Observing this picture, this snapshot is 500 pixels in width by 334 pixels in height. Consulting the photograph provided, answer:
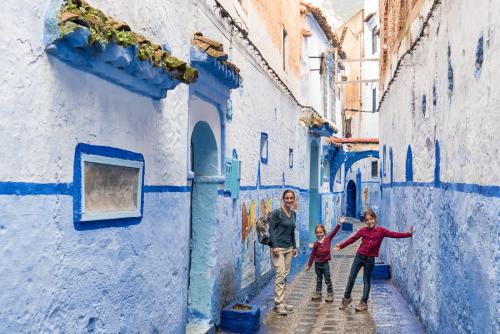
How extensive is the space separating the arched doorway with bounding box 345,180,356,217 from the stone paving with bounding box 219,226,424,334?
23.2 meters

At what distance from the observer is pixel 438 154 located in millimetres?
6121

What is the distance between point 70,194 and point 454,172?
10.8 feet

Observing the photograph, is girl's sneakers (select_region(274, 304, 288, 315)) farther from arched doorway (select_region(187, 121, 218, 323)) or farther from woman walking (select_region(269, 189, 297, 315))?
arched doorway (select_region(187, 121, 218, 323))

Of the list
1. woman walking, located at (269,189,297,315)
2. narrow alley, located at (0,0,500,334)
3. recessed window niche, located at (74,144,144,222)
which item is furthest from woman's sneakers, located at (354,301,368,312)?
recessed window niche, located at (74,144,144,222)

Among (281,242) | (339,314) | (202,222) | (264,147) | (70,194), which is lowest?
(339,314)

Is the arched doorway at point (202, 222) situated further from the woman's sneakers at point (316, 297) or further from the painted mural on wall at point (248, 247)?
the woman's sneakers at point (316, 297)

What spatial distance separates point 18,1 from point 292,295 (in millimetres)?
7362

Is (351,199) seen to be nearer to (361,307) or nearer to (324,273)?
(324,273)

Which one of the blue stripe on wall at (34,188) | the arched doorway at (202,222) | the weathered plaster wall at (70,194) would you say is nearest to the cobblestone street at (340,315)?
the arched doorway at (202,222)

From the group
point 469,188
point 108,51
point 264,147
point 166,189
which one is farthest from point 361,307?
point 108,51

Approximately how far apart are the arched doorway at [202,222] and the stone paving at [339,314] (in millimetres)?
893

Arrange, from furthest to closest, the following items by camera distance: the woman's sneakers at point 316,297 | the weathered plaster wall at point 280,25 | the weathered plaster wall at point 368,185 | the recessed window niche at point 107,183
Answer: the weathered plaster wall at point 368,185 < the weathered plaster wall at point 280,25 < the woman's sneakers at point 316,297 < the recessed window niche at point 107,183

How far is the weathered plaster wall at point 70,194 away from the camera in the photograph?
293cm

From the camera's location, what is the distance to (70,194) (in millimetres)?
3465
